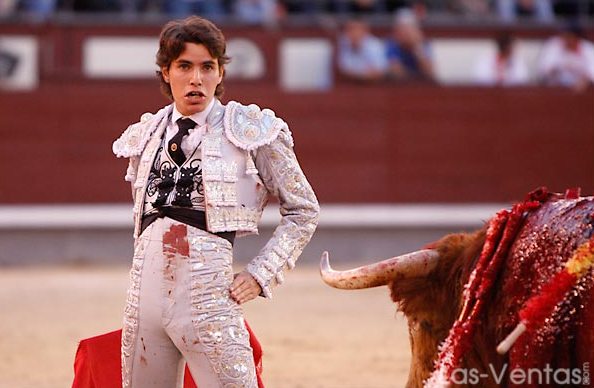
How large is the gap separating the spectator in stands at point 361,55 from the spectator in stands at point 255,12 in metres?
0.53

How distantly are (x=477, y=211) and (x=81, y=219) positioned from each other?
2.90 meters

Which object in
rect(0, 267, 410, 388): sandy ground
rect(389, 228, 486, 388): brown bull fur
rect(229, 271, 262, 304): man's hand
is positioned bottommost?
rect(0, 267, 410, 388): sandy ground

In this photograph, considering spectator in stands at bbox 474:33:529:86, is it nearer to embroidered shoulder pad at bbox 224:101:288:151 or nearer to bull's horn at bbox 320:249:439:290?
bull's horn at bbox 320:249:439:290

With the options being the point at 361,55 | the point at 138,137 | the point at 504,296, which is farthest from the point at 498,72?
the point at 138,137

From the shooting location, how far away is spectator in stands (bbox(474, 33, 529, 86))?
9.05 m

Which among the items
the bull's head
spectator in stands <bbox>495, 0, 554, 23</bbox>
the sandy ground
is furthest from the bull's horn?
spectator in stands <bbox>495, 0, 554, 23</bbox>

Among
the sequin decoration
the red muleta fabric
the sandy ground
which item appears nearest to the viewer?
the sequin decoration

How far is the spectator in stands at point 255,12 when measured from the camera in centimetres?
872

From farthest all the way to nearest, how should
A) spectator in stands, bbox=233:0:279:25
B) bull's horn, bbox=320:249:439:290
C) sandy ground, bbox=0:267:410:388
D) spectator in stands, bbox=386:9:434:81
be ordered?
spectator in stands, bbox=233:0:279:25
spectator in stands, bbox=386:9:434:81
sandy ground, bbox=0:267:410:388
bull's horn, bbox=320:249:439:290

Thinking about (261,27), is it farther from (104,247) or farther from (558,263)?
(558,263)

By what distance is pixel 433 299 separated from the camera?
2.91 metres

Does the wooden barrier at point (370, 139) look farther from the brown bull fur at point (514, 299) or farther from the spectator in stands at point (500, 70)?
the brown bull fur at point (514, 299)

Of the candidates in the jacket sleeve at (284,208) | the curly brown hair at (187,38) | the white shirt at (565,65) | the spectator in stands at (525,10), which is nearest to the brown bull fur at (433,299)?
the jacket sleeve at (284,208)

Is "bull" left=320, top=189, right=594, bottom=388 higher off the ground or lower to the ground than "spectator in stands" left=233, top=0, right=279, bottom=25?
lower
